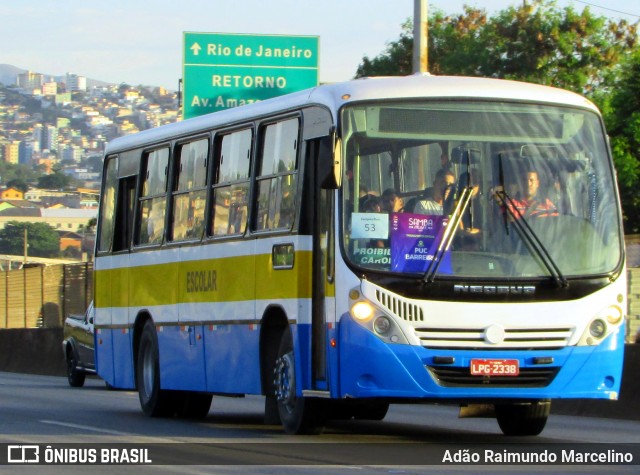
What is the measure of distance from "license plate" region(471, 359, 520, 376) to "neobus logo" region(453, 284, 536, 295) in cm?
56

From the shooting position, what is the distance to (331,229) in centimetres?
1373

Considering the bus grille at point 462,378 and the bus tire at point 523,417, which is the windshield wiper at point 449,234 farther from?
the bus tire at point 523,417

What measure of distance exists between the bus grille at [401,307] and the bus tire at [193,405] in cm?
551

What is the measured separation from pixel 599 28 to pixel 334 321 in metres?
42.7

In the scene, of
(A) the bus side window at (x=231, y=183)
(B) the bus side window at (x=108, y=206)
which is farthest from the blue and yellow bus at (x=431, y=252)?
(B) the bus side window at (x=108, y=206)

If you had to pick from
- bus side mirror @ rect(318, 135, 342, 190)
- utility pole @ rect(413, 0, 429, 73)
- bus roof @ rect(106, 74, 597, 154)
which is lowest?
bus side mirror @ rect(318, 135, 342, 190)

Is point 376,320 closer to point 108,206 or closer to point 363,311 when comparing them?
point 363,311

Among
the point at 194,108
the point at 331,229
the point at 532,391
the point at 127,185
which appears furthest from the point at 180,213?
the point at 194,108

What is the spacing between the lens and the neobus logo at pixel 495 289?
1339 cm

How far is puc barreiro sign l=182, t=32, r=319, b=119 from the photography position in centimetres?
2902

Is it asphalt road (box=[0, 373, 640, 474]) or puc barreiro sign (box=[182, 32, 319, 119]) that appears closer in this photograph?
asphalt road (box=[0, 373, 640, 474])

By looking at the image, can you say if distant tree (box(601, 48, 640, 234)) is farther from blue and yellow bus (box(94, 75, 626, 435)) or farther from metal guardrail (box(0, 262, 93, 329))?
blue and yellow bus (box(94, 75, 626, 435))

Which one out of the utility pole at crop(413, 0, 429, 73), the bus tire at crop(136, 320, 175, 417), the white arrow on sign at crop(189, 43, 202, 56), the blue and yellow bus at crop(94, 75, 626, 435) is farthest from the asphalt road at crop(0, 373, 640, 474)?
the white arrow on sign at crop(189, 43, 202, 56)

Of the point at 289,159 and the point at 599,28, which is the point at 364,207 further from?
the point at 599,28
